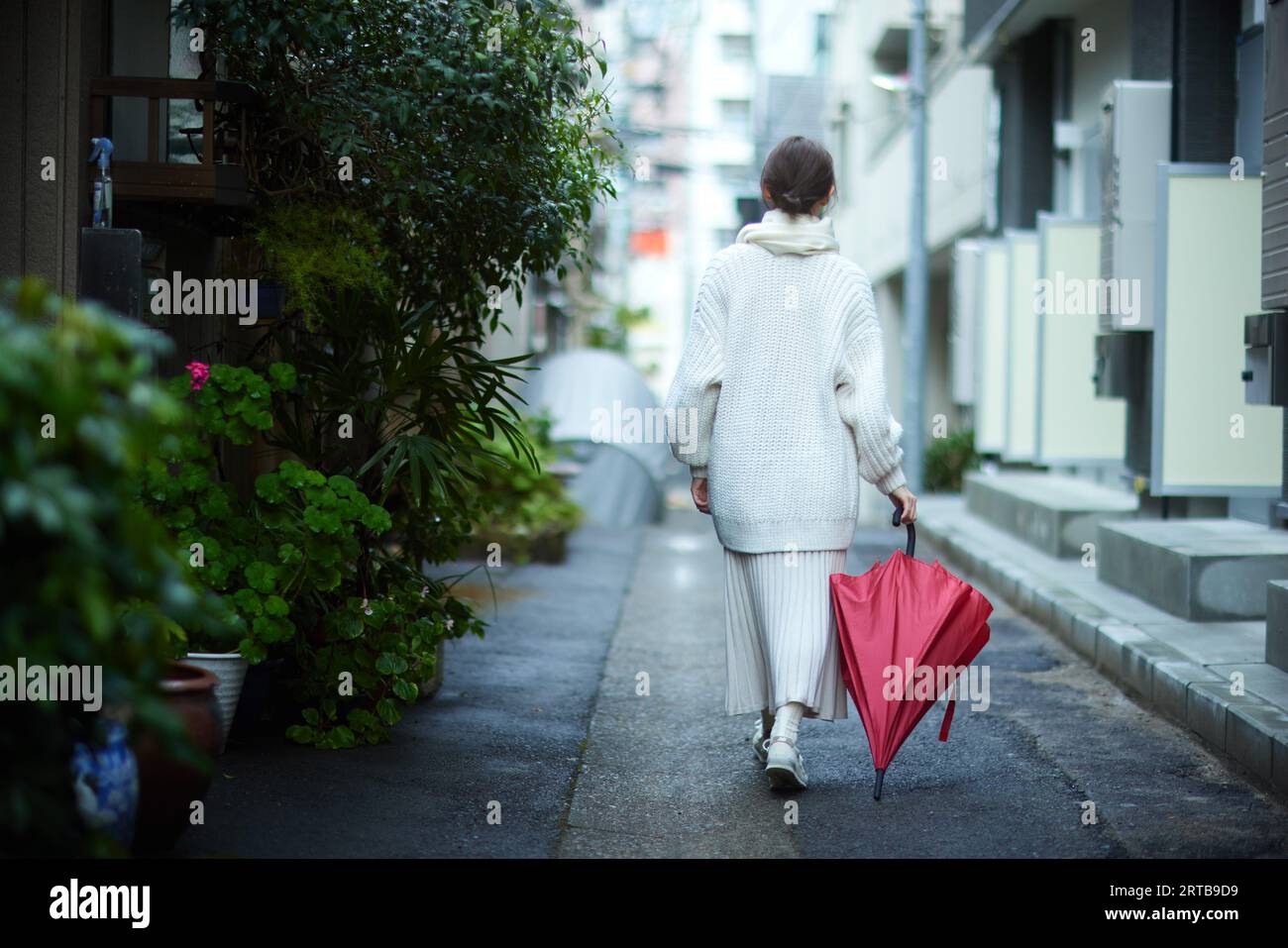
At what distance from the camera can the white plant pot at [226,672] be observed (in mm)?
4664

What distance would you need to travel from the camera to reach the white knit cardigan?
15.6 ft

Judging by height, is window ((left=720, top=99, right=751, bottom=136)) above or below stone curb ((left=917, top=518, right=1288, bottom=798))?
above

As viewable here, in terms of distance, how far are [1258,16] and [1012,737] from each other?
5.82m

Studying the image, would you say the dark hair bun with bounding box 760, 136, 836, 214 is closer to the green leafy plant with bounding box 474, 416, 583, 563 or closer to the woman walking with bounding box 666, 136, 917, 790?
the woman walking with bounding box 666, 136, 917, 790

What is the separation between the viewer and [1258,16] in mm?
9266

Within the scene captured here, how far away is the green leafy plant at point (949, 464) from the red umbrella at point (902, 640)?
624 inches

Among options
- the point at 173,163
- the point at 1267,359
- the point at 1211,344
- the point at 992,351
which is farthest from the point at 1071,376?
the point at 173,163

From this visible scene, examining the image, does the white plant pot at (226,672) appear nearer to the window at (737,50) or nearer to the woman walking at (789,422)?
the woman walking at (789,422)

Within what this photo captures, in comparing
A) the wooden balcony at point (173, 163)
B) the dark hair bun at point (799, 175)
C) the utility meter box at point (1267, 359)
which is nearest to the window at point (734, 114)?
the utility meter box at point (1267, 359)

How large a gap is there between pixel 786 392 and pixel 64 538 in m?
2.91

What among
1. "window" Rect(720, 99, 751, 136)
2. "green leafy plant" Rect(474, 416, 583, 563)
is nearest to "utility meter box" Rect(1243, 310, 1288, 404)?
"green leafy plant" Rect(474, 416, 583, 563)

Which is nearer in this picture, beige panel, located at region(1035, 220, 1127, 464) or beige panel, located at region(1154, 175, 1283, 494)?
beige panel, located at region(1154, 175, 1283, 494)

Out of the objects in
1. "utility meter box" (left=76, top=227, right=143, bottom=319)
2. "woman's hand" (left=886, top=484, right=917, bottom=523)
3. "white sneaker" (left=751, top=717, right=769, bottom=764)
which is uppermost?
"utility meter box" (left=76, top=227, right=143, bottom=319)
